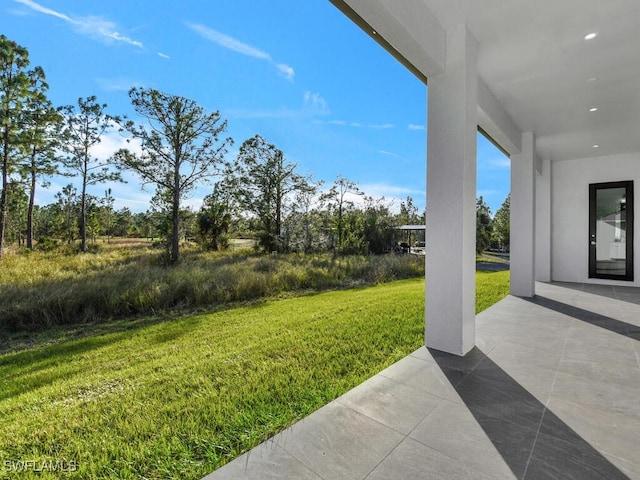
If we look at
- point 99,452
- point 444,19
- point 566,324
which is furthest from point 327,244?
point 99,452

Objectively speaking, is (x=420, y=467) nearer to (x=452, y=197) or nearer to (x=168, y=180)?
(x=452, y=197)

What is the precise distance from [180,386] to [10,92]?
880 cm

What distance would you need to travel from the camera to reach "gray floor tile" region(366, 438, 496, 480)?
4.10 feet

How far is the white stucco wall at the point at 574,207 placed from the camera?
6359mm

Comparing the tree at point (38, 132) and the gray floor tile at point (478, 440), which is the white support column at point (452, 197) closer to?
the gray floor tile at point (478, 440)

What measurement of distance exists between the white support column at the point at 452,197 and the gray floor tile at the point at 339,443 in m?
1.33

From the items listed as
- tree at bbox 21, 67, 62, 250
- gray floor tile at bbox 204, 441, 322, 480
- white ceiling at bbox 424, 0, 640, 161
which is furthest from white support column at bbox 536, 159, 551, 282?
tree at bbox 21, 67, 62, 250

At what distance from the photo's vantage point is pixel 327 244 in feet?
42.4

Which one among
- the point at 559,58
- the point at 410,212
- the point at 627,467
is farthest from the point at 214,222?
the point at 410,212

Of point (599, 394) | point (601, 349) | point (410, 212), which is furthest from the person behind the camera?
point (410, 212)

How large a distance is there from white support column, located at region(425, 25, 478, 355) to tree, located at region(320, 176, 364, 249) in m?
12.0

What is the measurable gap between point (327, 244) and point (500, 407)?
11200mm

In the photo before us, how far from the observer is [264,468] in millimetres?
1296

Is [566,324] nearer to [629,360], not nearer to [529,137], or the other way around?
[629,360]
